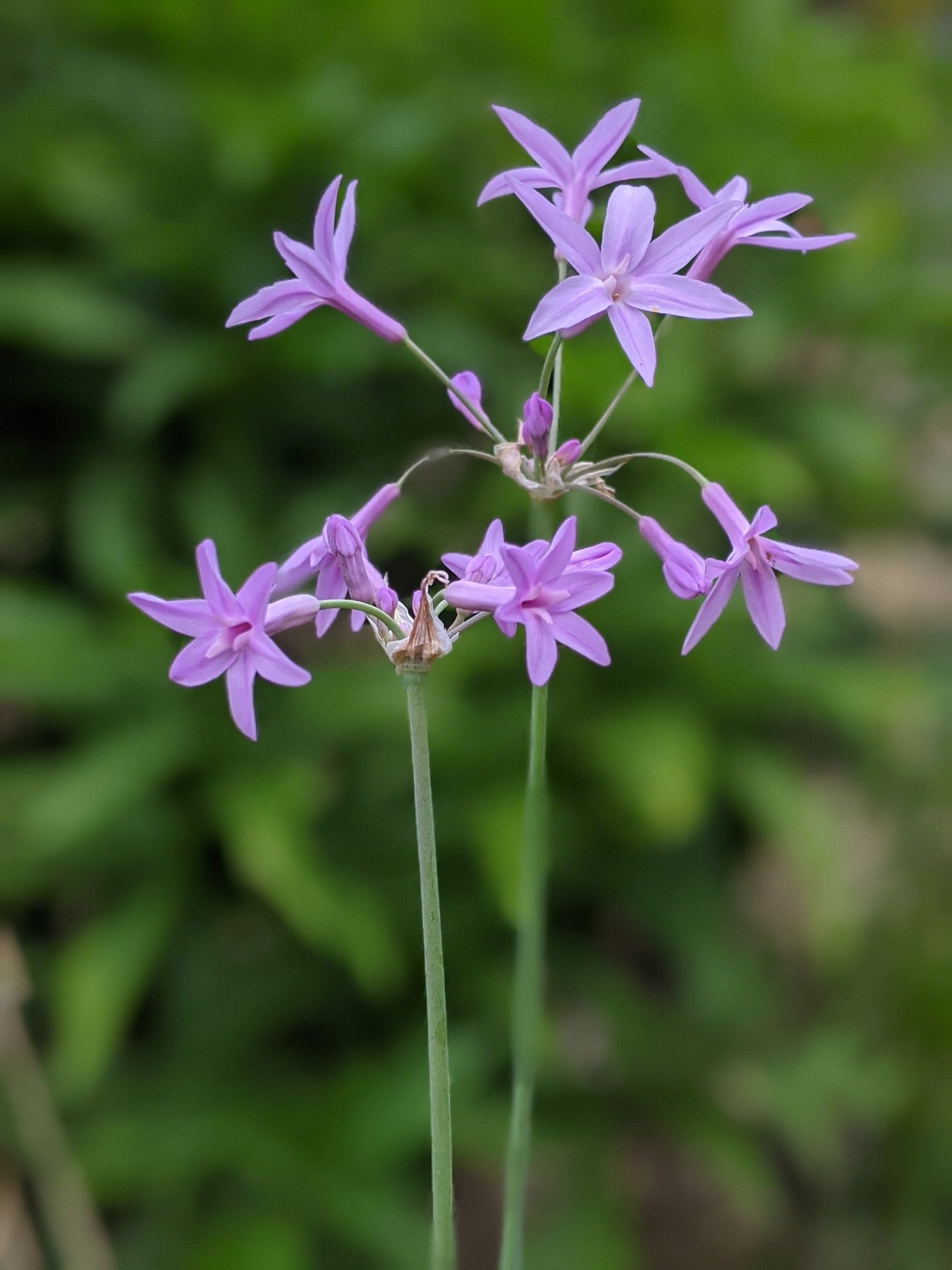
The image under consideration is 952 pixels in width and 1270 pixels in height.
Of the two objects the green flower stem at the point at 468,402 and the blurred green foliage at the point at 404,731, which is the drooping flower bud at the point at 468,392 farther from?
the blurred green foliage at the point at 404,731

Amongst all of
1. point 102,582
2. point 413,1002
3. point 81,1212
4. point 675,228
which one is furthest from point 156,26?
point 675,228

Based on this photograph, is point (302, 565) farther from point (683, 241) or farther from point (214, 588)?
point (683, 241)

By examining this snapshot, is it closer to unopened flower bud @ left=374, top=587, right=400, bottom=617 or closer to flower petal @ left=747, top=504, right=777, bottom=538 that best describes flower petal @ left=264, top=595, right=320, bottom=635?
unopened flower bud @ left=374, top=587, right=400, bottom=617

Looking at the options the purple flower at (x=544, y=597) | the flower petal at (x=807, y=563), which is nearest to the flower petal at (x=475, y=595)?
the purple flower at (x=544, y=597)

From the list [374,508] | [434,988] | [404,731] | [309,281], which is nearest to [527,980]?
[434,988]

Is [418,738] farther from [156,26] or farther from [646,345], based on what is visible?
[156,26]

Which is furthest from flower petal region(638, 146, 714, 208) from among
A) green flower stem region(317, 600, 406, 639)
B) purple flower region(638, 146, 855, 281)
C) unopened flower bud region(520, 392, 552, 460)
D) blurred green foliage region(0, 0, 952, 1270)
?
blurred green foliage region(0, 0, 952, 1270)

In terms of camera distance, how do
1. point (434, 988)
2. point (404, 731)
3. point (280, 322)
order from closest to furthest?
1. point (434, 988)
2. point (280, 322)
3. point (404, 731)
